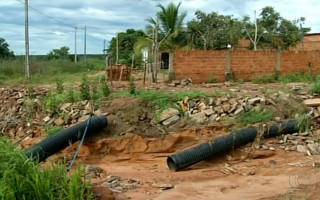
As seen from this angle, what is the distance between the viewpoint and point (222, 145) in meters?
8.63

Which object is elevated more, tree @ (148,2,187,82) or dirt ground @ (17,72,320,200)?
tree @ (148,2,187,82)

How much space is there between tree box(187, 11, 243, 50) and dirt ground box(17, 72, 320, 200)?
10.1m

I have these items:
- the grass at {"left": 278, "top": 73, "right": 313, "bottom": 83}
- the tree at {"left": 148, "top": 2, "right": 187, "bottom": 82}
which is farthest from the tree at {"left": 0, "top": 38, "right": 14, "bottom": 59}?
the grass at {"left": 278, "top": 73, "right": 313, "bottom": 83}

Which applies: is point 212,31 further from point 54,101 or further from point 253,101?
point 54,101

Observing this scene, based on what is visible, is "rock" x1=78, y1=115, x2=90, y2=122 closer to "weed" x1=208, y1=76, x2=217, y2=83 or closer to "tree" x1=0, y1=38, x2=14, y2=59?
"weed" x1=208, y1=76, x2=217, y2=83

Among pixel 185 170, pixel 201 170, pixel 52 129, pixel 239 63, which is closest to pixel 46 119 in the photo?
pixel 52 129

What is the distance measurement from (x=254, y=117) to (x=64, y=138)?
179 inches

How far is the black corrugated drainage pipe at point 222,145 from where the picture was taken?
26.2 feet

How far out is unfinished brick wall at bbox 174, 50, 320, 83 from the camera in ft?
43.4

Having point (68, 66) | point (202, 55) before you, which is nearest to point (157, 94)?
point (202, 55)

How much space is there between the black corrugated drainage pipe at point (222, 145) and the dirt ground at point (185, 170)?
172mm

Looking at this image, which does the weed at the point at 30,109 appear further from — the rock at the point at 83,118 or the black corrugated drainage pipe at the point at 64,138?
the black corrugated drainage pipe at the point at 64,138

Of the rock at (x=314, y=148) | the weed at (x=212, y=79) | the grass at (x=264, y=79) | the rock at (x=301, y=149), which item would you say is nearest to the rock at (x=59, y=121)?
the weed at (x=212, y=79)

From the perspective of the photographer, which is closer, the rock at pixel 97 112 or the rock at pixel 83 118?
the rock at pixel 83 118
